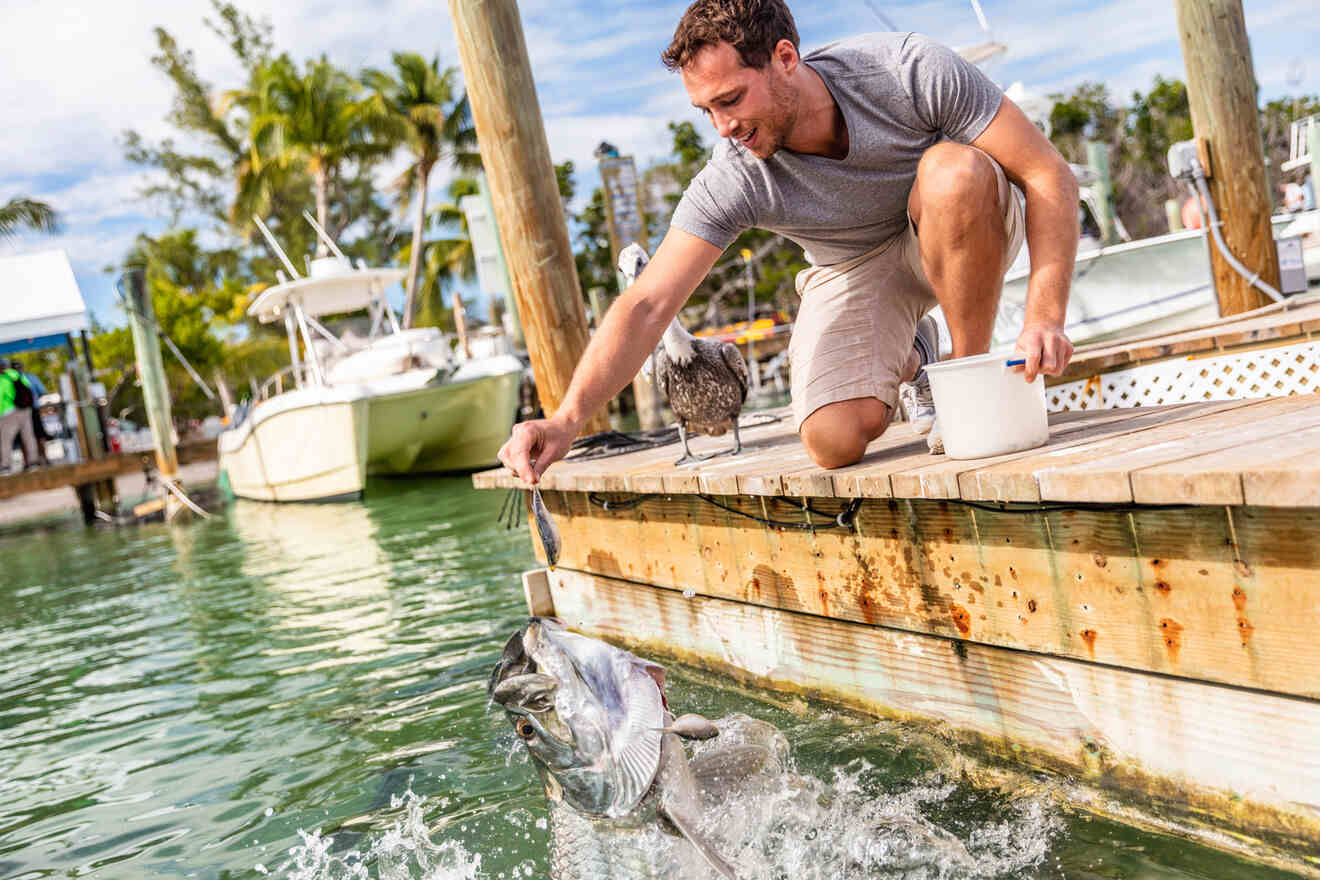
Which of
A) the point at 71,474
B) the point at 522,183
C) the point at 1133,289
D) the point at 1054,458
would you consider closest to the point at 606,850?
the point at 1054,458

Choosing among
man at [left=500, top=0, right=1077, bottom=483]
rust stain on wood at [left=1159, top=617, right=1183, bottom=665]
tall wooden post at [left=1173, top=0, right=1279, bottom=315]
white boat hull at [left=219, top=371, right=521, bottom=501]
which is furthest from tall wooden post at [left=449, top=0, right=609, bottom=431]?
white boat hull at [left=219, top=371, right=521, bottom=501]

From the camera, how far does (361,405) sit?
1487 centimetres

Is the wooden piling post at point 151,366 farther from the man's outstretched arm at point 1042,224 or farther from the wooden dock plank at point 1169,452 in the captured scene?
the wooden dock plank at point 1169,452

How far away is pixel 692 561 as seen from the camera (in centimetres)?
396

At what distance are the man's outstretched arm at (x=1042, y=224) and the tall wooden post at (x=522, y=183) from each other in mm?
2688

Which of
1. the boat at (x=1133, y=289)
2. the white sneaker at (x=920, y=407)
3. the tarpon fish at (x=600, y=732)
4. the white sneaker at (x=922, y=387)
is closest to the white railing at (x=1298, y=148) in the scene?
the boat at (x=1133, y=289)

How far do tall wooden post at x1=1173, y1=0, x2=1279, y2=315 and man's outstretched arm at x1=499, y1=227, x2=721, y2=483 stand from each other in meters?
4.86

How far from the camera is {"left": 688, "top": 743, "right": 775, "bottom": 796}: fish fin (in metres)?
2.32

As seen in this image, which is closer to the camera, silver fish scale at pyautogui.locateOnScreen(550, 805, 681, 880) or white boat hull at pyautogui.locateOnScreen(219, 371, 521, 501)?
silver fish scale at pyautogui.locateOnScreen(550, 805, 681, 880)

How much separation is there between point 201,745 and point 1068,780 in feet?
11.8

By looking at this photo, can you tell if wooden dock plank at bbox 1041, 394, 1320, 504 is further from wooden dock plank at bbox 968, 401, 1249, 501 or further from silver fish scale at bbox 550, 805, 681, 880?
silver fish scale at bbox 550, 805, 681, 880

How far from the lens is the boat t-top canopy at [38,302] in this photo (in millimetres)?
18719

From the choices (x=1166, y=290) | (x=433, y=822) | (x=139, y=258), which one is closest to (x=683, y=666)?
(x=433, y=822)

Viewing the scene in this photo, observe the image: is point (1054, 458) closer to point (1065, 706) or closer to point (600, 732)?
point (1065, 706)
